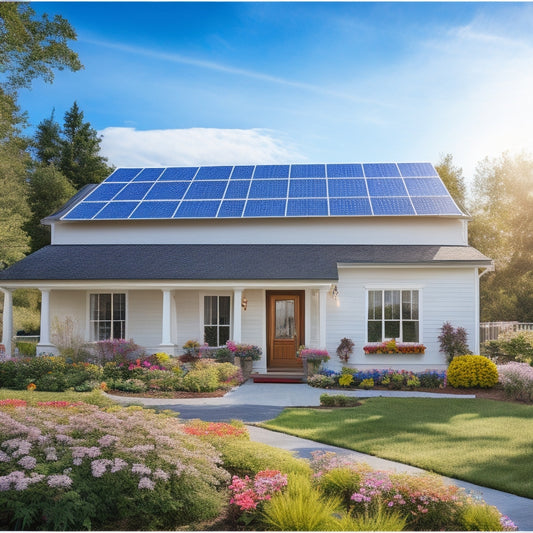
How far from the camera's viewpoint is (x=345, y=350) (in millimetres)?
17203

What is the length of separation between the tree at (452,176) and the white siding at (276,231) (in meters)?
18.6

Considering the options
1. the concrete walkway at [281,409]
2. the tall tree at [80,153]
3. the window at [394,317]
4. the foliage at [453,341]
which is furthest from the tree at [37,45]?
the tall tree at [80,153]

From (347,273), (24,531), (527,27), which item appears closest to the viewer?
(24,531)

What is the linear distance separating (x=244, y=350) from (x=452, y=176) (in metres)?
26.0

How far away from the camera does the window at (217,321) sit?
18.5 m

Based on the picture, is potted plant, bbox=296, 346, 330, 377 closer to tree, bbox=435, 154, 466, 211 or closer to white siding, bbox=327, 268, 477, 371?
white siding, bbox=327, 268, 477, 371

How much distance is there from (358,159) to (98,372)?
14.1m

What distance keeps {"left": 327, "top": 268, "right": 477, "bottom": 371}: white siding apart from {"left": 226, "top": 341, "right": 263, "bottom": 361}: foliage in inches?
87.4

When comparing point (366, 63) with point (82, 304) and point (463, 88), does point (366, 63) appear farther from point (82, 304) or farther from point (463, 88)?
point (82, 304)

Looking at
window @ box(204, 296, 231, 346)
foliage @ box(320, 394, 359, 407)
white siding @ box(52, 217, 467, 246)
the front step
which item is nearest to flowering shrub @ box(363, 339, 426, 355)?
the front step

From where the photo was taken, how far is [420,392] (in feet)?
48.6

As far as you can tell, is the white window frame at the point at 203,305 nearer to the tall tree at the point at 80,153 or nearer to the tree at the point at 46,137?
the tall tree at the point at 80,153

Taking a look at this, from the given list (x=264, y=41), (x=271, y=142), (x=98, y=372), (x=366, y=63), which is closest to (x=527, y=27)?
(x=366, y=63)

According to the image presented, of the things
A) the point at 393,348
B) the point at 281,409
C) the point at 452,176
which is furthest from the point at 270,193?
the point at 452,176
